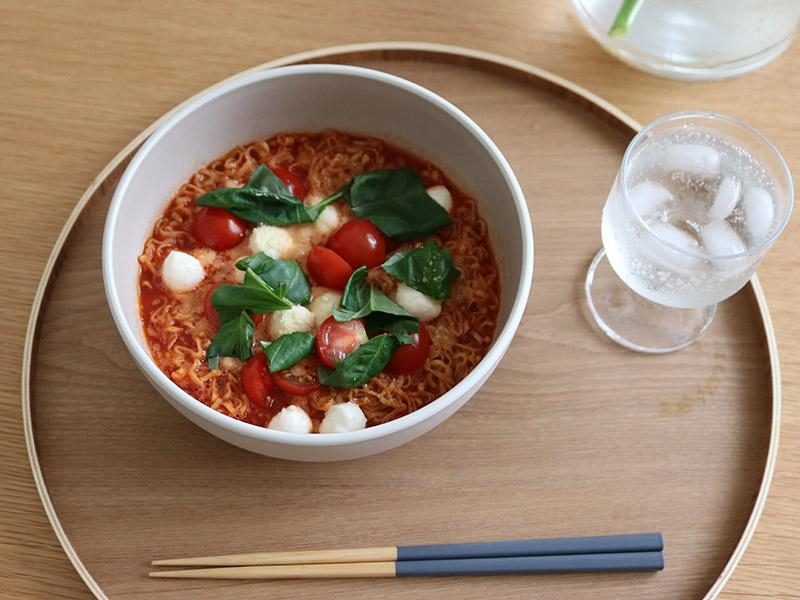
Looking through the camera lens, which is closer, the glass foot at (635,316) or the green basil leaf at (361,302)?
the green basil leaf at (361,302)

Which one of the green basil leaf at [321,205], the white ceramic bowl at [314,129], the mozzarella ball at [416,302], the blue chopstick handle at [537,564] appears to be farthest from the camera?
the green basil leaf at [321,205]

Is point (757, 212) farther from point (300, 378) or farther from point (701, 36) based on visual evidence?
point (300, 378)

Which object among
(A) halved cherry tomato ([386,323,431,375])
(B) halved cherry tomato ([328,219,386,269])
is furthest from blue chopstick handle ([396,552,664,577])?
(B) halved cherry tomato ([328,219,386,269])

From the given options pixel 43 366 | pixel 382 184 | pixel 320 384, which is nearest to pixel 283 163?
pixel 382 184

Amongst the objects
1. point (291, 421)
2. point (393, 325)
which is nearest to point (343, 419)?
point (291, 421)

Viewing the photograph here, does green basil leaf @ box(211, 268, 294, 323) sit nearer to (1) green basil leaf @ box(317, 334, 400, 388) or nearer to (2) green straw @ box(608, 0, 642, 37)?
(1) green basil leaf @ box(317, 334, 400, 388)

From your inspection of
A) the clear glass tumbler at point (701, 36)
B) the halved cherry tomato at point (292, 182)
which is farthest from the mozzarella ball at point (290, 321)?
the clear glass tumbler at point (701, 36)

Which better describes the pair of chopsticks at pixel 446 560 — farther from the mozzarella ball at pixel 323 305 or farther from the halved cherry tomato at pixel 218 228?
the halved cherry tomato at pixel 218 228
